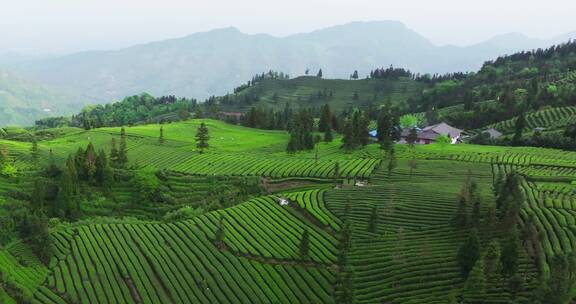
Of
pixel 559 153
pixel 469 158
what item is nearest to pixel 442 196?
pixel 469 158

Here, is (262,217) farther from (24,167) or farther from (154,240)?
(24,167)

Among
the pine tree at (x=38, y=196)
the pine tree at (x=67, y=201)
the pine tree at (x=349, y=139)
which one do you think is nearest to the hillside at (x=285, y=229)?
the pine tree at (x=67, y=201)

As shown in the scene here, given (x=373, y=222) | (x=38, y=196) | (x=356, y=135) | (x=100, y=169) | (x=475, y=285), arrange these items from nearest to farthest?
(x=475, y=285) → (x=373, y=222) → (x=38, y=196) → (x=100, y=169) → (x=356, y=135)

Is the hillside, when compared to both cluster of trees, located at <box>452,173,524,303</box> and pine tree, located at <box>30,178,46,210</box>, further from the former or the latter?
pine tree, located at <box>30,178,46,210</box>

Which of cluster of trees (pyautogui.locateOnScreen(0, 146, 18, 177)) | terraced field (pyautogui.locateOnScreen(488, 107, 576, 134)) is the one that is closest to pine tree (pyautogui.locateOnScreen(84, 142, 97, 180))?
cluster of trees (pyautogui.locateOnScreen(0, 146, 18, 177))

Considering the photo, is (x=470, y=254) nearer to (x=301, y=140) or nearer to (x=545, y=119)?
(x=301, y=140)

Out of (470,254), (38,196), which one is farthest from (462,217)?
(38,196)
